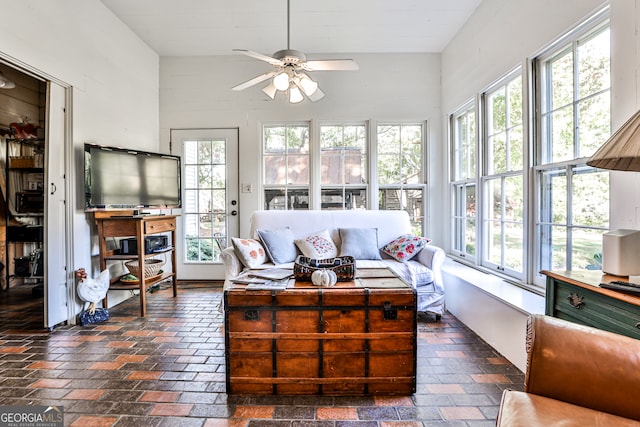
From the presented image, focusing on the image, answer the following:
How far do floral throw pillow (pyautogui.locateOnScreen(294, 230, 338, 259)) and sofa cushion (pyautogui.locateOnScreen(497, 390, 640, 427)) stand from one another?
88.3 inches

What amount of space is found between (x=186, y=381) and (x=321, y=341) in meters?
0.89

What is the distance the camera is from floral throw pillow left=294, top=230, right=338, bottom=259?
321 cm

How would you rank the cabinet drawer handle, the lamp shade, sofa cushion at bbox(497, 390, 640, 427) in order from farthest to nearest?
the cabinet drawer handle, the lamp shade, sofa cushion at bbox(497, 390, 640, 427)

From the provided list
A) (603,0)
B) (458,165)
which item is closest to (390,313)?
(603,0)

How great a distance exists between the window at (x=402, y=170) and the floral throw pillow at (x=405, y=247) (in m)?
1.01

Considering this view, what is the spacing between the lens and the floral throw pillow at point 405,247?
10.5 ft

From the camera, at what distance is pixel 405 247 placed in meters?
3.25

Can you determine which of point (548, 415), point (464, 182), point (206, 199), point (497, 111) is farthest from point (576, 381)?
point (206, 199)

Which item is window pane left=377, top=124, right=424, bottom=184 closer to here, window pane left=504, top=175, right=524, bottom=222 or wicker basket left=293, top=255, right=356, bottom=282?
window pane left=504, top=175, right=524, bottom=222

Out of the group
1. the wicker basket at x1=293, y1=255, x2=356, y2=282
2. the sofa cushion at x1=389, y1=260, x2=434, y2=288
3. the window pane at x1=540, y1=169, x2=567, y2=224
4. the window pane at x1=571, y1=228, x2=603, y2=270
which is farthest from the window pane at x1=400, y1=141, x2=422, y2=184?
the wicker basket at x1=293, y1=255, x2=356, y2=282

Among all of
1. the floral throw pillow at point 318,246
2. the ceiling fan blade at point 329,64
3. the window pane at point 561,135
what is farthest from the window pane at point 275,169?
the window pane at point 561,135

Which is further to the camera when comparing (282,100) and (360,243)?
(282,100)

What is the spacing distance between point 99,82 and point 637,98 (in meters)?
4.11

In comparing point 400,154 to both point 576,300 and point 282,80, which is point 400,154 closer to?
point 282,80
